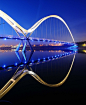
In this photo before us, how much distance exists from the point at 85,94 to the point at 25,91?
2.21 metres

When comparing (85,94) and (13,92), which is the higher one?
(85,94)

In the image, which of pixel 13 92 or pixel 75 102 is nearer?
pixel 75 102

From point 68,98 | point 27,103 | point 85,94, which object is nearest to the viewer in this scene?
point 27,103

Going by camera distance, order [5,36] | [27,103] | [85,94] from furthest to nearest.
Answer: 1. [5,36]
2. [85,94]
3. [27,103]

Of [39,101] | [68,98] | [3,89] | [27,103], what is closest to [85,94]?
[68,98]

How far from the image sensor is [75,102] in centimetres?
308

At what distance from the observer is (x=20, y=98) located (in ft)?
11.1

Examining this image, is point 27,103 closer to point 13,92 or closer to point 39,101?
point 39,101

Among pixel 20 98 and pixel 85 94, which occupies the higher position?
pixel 85 94

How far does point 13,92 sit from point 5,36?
3300 cm

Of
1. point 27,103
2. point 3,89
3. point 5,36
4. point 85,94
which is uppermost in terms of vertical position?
point 5,36

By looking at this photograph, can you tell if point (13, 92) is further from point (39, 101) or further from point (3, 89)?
point (39, 101)

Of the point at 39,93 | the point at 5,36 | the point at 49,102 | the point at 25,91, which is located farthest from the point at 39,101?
the point at 5,36

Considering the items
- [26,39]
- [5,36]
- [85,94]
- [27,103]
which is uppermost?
[26,39]
